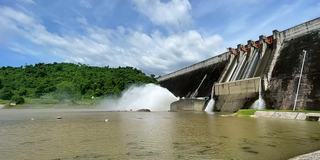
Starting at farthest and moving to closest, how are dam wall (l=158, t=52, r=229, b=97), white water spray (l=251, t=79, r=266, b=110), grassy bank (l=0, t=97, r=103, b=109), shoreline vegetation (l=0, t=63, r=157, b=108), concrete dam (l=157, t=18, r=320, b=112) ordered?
shoreline vegetation (l=0, t=63, r=157, b=108)
grassy bank (l=0, t=97, r=103, b=109)
dam wall (l=158, t=52, r=229, b=97)
white water spray (l=251, t=79, r=266, b=110)
concrete dam (l=157, t=18, r=320, b=112)

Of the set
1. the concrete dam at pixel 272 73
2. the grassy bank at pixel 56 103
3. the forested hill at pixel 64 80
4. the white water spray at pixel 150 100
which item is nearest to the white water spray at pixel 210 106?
the concrete dam at pixel 272 73

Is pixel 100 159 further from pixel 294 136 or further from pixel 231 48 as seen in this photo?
pixel 231 48

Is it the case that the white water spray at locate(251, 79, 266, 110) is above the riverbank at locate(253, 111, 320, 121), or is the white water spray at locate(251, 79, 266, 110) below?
above

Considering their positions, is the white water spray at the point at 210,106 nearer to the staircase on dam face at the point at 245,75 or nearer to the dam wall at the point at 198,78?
the staircase on dam face at the point at 245,75

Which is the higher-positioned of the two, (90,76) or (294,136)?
(90,76)

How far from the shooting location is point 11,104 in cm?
6612

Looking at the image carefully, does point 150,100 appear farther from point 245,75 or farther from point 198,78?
point 245,75

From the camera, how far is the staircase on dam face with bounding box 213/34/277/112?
36.0 m

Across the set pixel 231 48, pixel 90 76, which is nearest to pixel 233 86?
pixel 231 48

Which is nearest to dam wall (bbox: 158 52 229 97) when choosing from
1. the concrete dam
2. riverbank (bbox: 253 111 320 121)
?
the concrete dam

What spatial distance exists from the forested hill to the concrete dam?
36083mm

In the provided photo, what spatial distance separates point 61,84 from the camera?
8200 cm

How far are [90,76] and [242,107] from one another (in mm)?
66643

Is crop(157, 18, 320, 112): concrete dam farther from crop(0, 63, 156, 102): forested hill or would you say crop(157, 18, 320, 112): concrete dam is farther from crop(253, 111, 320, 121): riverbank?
crop(0, 63, 156, 102): forested hill
